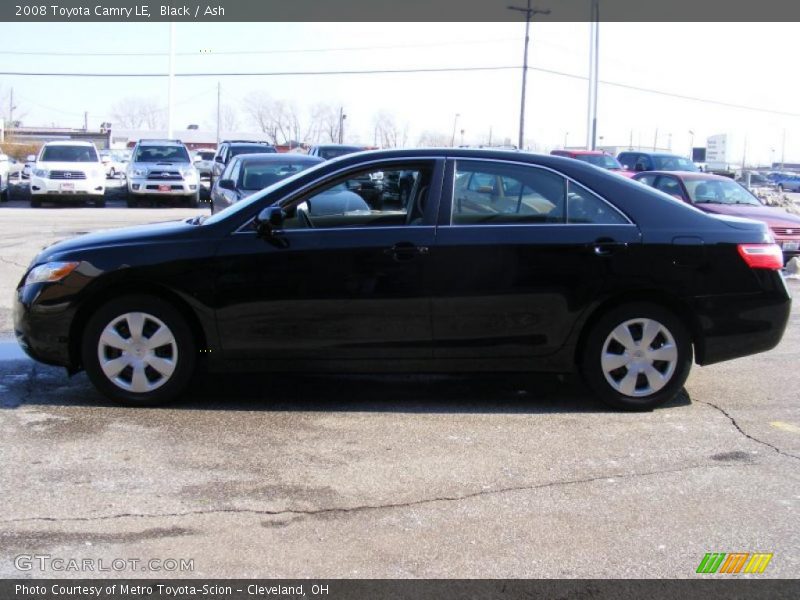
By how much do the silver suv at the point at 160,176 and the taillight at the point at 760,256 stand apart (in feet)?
66.1

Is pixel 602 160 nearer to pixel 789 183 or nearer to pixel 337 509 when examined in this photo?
pixel 337 509

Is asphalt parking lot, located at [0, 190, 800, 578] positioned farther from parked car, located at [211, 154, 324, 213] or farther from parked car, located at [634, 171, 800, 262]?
parked car, located at [634, 171, 800, 262]

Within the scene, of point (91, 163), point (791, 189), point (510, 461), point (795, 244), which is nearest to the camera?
point (510, 461)

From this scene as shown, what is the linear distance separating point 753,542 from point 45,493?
331 centimetres

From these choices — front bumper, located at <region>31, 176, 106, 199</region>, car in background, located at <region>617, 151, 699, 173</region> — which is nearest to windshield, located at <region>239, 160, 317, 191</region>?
front bumper, located at <region>31, 176, 106, 199</region>

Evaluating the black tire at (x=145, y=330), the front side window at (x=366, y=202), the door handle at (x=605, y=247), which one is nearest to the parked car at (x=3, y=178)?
the black tire at (x=145, y=330)

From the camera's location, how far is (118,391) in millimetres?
5996

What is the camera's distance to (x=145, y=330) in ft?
19.6

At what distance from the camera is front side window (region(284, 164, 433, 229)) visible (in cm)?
612

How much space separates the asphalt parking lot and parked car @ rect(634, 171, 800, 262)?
7350mm

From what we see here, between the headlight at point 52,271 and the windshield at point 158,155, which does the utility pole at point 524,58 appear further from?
the headlight at point 52,271

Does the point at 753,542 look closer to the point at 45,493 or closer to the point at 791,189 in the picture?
the point at 45,493

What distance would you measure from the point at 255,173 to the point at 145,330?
772 centimetres

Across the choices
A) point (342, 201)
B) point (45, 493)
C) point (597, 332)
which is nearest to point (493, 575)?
point (45, 493)
